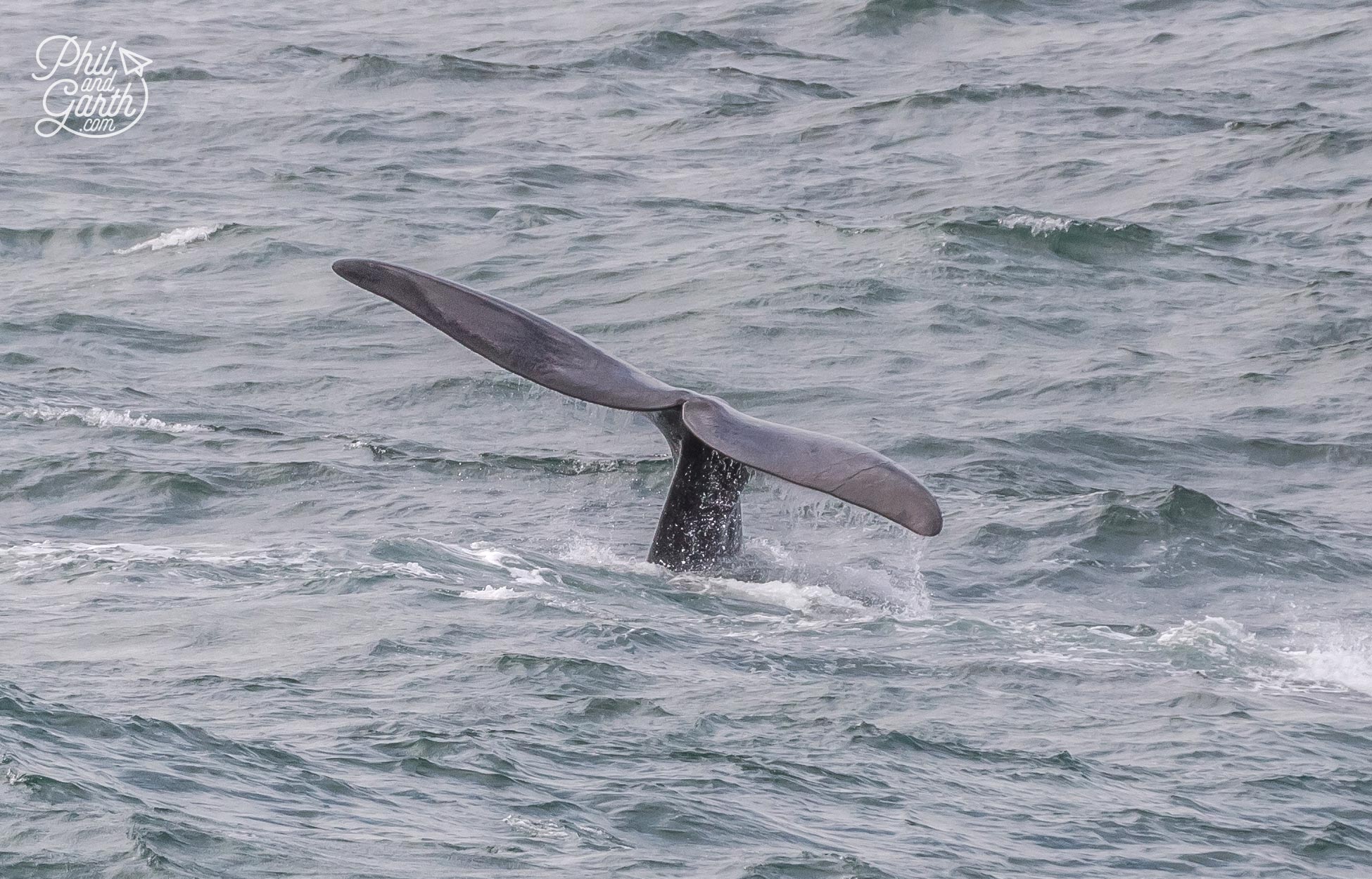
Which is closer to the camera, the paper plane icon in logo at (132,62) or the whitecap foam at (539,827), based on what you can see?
the whitecap foam at (539,827)

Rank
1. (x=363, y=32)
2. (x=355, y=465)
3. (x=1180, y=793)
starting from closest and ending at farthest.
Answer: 1. (x=1180, y=793)
2. (x=355, y=465)
3. (x=363, y=32)

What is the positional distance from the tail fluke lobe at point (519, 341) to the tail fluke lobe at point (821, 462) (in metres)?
0.38

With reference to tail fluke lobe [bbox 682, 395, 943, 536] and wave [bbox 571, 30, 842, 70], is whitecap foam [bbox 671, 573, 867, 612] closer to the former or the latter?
tail fluke lobe [bbox 682, 395, 943, 536]

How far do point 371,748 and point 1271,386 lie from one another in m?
11.1

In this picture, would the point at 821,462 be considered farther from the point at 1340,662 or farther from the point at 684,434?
the point at 1340,662

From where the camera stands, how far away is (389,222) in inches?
904

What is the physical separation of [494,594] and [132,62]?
74.2 feet

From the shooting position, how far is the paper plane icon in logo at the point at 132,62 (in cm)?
3122

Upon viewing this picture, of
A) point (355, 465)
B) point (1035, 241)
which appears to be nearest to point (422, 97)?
point (1035, 241)

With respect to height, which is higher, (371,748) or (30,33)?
(30,33)

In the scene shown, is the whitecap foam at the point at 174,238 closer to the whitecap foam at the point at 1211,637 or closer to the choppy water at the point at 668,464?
the choppy water at the point at 668,464

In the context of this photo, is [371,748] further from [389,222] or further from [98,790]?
[389,222]

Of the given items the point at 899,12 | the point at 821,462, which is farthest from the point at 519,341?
the point at 899,12

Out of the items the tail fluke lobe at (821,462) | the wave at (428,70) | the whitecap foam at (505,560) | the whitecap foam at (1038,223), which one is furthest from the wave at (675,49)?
the tail fluke lobe at (821,462)
